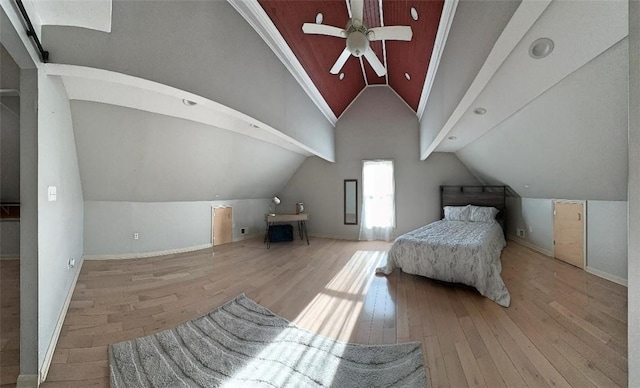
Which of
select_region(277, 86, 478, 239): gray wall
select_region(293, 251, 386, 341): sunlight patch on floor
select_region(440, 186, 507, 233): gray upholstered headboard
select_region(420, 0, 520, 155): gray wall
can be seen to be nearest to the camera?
select_region(420, 0, 520, 155): gray wall

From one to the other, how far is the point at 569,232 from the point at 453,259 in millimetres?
2201

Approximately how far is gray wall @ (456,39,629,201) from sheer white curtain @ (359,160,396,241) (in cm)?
209

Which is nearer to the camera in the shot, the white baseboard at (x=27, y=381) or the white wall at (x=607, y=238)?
the white baseboard at (x=27, y=381)

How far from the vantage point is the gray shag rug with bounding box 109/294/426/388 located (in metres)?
1.59

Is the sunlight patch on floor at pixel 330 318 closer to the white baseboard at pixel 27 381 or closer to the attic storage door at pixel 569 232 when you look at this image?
the white baseboard at pixel 27 381

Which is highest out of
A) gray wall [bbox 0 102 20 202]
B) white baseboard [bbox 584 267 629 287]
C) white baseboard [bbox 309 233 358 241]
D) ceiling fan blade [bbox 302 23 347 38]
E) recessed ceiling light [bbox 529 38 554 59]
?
ceiling fan blade [bbox 302 23 347 38]

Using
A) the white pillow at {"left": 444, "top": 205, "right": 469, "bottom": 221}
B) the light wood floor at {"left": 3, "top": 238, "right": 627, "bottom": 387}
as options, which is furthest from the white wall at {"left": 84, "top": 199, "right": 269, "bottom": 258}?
the white pillow at {"left": 444, "top": 205, "right": 469, "bottom": 221}

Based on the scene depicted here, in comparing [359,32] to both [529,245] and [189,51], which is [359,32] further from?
[529,245]

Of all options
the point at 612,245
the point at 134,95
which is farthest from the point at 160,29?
the point at 612,245

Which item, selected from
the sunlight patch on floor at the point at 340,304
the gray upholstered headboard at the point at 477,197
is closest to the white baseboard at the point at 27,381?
the sunlight patch on floor at the point at 340,304

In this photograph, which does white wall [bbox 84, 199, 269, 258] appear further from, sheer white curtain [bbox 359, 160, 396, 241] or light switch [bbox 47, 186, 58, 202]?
sheer white curtain [bbox 359, 160, 396, 241]

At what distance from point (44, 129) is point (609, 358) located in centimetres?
411

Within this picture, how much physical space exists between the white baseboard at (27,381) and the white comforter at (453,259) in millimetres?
3290

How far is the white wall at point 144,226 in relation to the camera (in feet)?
13.4
